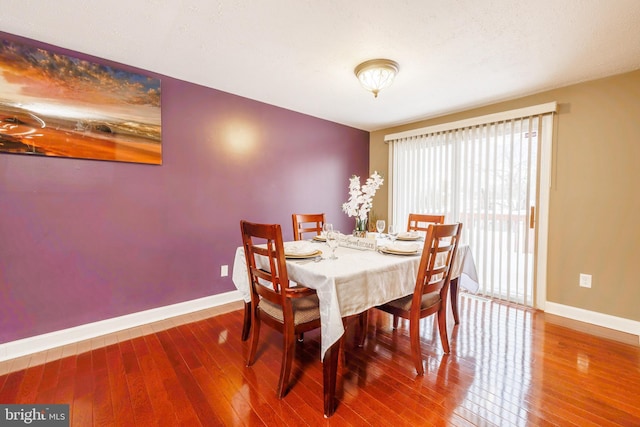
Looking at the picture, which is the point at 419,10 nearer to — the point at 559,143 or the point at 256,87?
the point at 256,87

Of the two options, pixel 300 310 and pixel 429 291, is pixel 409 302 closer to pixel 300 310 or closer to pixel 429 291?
pixel 429 291

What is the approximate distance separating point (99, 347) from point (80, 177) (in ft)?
4.41

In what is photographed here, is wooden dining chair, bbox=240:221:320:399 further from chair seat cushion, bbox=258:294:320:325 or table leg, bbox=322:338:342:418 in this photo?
table leg, bbox=322:338:342:418

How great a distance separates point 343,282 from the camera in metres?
1.48

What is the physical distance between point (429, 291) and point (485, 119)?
247 cm

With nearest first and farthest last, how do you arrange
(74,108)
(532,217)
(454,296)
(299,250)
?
(299,250)
(74,108)
(454,296)
(532,217)

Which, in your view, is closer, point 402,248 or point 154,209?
point 402,248

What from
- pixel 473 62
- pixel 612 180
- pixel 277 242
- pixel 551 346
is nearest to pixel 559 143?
pixel 612 180

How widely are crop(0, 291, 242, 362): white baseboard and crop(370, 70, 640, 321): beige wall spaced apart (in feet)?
11.7

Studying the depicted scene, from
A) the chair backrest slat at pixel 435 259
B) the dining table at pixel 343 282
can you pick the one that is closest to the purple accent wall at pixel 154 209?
the dining table at pixel 343 282

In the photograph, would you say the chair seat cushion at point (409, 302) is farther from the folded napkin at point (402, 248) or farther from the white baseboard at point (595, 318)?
the white baseboard at point (595, 318)

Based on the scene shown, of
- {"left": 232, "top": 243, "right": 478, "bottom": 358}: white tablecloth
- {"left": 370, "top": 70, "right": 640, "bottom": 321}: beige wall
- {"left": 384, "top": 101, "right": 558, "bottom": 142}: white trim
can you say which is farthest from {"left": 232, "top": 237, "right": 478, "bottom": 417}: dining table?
{"left": 384, "top": 101, "right": 558, "bottom": 142}: white trim

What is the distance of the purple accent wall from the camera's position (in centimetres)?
211

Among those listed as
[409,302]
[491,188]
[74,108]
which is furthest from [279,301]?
[491,188]
